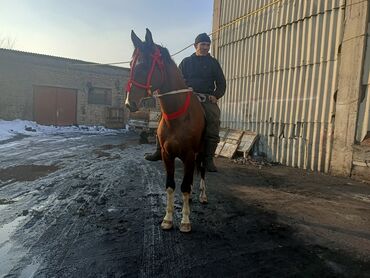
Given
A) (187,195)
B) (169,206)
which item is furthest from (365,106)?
(169,206)

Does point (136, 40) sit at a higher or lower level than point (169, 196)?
higher

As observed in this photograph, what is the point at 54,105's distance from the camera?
27.0 metres

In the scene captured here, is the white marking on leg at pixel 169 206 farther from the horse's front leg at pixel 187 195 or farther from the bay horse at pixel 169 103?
the horse's front leg at pixel 187 195

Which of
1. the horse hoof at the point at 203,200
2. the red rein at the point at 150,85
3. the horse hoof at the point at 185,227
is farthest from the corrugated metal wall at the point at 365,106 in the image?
the horse hoof at the point at 185,227

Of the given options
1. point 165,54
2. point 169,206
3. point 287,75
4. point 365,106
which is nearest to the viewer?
point 165,54

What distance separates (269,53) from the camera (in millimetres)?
10594

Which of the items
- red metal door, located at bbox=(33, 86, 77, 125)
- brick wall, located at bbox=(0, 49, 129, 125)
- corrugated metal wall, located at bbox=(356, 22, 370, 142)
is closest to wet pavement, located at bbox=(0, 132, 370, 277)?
corrugated metal wall, located at bbox=(356, 22, 370, 142)

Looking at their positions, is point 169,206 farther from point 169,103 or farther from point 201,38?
point 201,38

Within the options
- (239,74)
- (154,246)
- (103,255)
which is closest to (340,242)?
(154,246)

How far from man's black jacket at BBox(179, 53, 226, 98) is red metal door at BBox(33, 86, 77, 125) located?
24598 millimetres

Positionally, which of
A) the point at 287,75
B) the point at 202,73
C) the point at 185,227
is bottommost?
the point at 185,227

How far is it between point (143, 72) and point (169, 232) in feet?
6.80

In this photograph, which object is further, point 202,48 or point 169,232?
point 202,48

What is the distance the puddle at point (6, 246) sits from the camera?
2.89m
